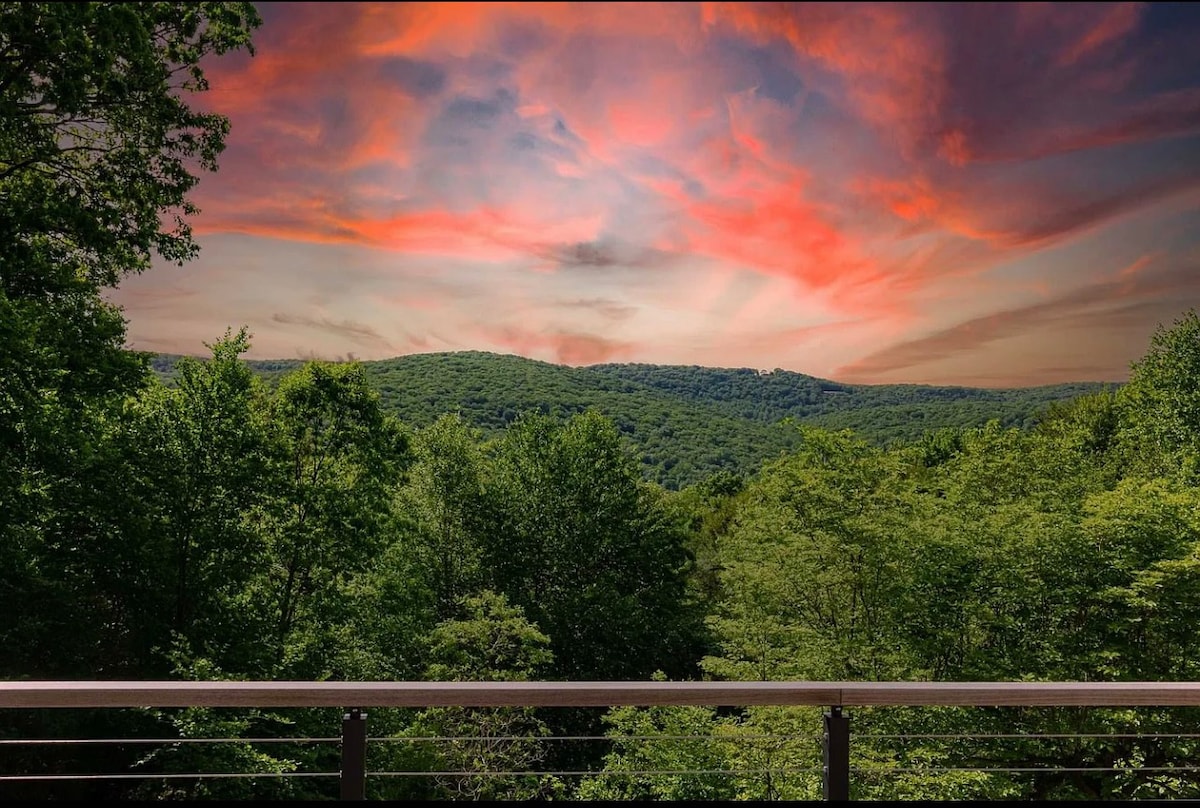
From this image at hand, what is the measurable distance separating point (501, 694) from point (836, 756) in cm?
71

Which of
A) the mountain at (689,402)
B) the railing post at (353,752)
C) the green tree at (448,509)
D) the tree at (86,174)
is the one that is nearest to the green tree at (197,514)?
the tree at (86,174)

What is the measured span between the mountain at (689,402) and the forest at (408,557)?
2.44m

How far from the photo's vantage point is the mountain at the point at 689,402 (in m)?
19.1

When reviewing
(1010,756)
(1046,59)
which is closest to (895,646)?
(1010,756)

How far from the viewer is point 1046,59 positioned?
26.6ft

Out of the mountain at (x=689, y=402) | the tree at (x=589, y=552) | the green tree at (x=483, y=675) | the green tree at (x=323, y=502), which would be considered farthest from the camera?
the mountain at (x=689, y=402)

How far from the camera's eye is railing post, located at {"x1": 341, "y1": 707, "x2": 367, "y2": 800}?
1503mm

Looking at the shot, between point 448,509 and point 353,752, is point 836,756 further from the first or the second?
point 448,509

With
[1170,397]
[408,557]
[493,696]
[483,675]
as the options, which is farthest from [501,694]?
[1170,397]

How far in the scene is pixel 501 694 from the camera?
1516mm

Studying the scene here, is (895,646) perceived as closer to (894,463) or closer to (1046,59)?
(894,463)

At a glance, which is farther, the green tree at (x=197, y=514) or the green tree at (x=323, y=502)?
the green tree at (x=323, y=502)

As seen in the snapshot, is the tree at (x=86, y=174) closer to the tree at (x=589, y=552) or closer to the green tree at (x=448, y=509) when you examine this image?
the green tree at (x=448, y=509)

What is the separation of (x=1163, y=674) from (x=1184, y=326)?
7717 mm
